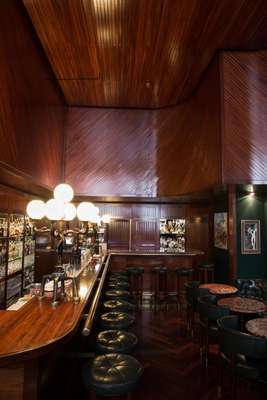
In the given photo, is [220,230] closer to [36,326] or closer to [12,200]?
[12,200]

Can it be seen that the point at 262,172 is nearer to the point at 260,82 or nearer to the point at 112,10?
the point at 260,82

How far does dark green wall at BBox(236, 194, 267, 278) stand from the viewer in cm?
607

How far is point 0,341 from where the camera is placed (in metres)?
1.58

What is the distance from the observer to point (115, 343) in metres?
2.36

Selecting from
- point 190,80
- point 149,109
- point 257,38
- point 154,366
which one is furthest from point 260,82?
point 154,366

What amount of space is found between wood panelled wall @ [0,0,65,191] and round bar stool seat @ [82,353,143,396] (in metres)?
2.47

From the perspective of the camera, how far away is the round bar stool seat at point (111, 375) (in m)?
1.73

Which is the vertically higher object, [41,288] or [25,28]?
[25,28]

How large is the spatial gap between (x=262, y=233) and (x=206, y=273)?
1.65 m

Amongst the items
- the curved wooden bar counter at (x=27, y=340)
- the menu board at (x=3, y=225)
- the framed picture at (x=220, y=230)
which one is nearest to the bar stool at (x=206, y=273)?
the framed picture at (x=220, y=230)

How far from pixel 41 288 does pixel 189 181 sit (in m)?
4.50

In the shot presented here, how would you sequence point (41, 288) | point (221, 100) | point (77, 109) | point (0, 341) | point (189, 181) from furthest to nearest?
point (77, 109) < point (189, 181) < point (221, 100) < point (41, 288) < point (0, 341)

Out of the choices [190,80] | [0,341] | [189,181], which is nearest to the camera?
[0,341]

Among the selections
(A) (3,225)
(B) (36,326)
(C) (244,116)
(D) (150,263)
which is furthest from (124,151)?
(B) (36,326)
